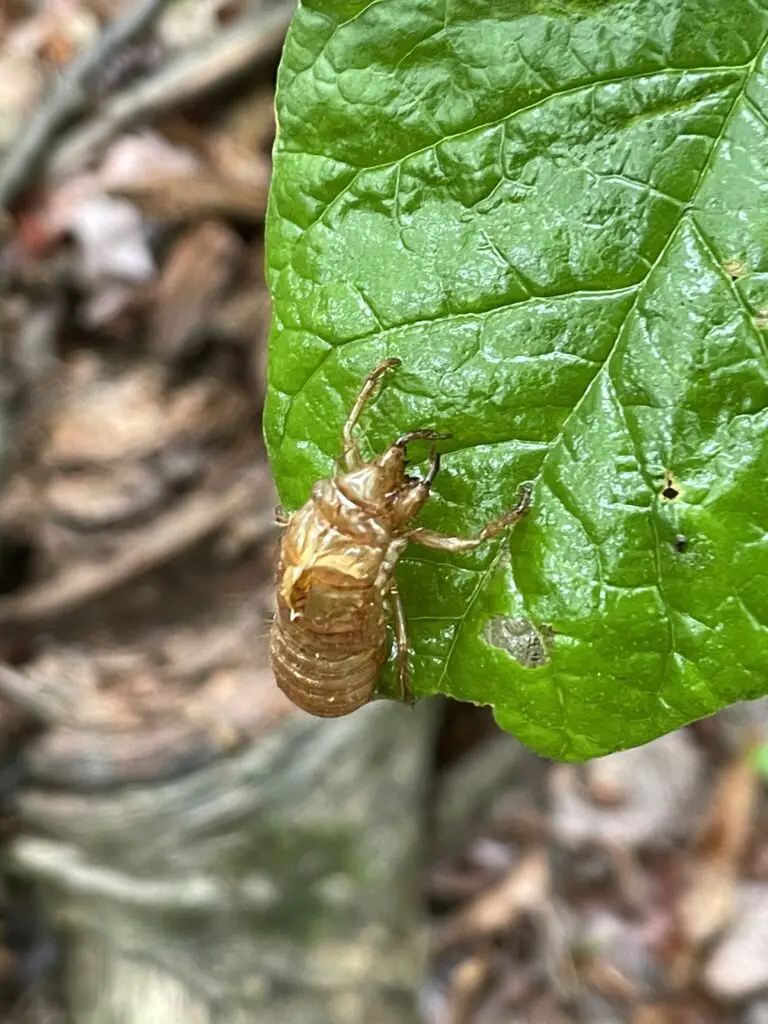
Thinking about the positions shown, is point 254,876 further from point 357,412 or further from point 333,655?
point 357,412

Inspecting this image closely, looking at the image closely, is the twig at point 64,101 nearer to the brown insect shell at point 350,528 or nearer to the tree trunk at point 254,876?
the tree trunk at point 254,876

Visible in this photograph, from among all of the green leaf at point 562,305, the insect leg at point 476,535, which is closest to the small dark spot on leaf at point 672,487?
the green leaf at point 562,305

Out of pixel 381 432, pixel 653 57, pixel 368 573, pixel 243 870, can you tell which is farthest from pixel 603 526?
pixel 243 870

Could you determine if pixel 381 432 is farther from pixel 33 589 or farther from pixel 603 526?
pixel 33 589

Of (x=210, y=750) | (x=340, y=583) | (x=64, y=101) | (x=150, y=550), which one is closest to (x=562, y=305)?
(x=340, y=583)

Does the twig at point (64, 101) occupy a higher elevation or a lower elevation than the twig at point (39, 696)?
higher

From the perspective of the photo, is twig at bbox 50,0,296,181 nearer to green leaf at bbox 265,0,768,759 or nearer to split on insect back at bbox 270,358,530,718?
split on insect back at bbox 270,358,530,718
